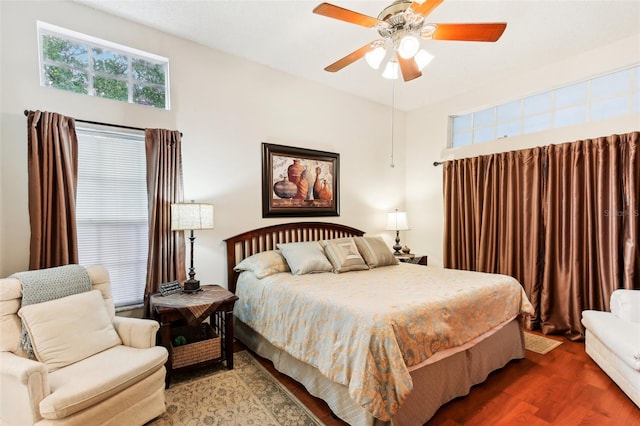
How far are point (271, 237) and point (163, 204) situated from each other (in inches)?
49.0

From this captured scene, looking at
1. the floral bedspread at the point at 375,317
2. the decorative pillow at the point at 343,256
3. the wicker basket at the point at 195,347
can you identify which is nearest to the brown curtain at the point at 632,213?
the floral bedspread at the point at 375,317

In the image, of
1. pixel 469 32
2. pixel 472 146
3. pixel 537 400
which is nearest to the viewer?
pixel 469 32

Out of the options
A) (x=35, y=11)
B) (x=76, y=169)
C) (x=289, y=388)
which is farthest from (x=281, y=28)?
A: (x=289, y=388)

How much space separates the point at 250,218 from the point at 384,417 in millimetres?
2397

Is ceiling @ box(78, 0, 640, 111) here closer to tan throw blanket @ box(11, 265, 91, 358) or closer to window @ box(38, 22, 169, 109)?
window @ box(38, 22, 169, 109)

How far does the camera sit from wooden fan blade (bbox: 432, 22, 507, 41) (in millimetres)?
1796

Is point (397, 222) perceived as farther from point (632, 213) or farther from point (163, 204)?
point (163, 204)

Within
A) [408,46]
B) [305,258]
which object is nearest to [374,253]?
[305,258]

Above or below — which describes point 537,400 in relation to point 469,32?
below

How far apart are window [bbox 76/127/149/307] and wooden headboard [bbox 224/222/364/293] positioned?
810 mm

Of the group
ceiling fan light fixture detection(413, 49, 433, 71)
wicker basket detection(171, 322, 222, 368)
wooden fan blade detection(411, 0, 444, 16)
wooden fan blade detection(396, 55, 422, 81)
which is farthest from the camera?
wicker basket detection(171, 322, 222, 368)

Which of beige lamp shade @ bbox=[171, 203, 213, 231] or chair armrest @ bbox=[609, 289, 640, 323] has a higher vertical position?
beige lamp shade @ bbox=[171, 203, 213, 231]

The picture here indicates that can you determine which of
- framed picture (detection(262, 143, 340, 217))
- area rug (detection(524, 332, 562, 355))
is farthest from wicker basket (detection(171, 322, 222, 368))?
area rug (detection(524, 332, 562, 355))

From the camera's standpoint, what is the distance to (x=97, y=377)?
5.35 feet
